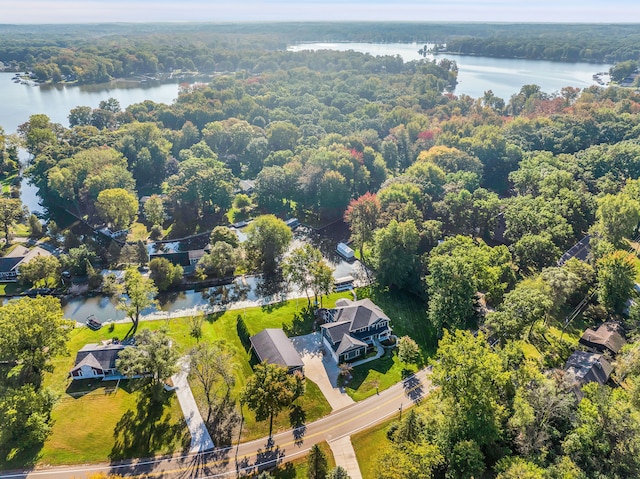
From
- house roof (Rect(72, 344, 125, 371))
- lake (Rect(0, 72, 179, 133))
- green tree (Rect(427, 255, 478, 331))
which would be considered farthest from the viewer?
lake (Rect(0, 72, 179, 133))

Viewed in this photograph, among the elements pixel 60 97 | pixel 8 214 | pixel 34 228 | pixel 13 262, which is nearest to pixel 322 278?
pixel 13 262

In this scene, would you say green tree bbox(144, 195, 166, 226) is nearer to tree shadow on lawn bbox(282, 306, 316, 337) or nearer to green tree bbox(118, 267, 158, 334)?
green tree bbox(118, 267, 158, 334)

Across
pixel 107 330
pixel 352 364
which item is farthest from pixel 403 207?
pixel 107 330

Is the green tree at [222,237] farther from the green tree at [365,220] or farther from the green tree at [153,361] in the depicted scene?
the green tree at [153,361]

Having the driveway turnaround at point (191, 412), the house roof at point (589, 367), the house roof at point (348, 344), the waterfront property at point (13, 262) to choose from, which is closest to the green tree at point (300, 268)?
the house roof at point (348, 344)

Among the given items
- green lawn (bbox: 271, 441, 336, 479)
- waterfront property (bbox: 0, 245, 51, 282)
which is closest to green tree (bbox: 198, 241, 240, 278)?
waterfront property (bbox: 0, 245, 51, 282)

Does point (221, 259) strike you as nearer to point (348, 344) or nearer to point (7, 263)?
point (348, 344)
